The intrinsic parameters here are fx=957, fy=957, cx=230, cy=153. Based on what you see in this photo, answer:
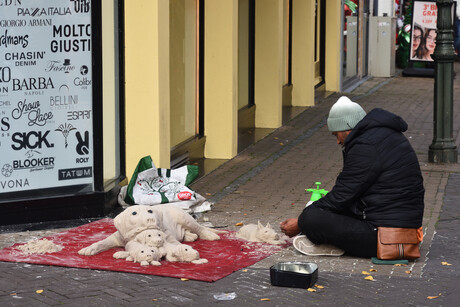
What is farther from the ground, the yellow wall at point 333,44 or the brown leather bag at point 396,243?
the yellow wall at point 333,44

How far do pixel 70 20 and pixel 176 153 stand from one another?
303 cm

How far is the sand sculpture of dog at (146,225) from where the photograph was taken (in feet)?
24.2

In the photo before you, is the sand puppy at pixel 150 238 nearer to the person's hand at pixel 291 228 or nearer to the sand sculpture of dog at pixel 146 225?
the sand sculpture of dog at pixel 146 225

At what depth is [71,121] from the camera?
8789 mm

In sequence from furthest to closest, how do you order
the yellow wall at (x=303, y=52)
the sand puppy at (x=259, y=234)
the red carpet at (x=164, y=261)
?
the yellow wall at (x=303, y=52)
the sand puppy at (x=259, y=234)
the red carpet at (x=164, y=261)

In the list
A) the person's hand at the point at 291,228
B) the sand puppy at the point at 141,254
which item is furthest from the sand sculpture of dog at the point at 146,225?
the person's hand at the point at 291,228

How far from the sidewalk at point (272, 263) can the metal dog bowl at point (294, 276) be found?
0.05 m

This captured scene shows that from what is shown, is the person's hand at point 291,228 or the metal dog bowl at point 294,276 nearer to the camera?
the metal dog bowl at point 294,276

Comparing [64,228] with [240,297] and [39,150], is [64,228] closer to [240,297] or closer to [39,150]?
[39,150]

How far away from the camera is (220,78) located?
12.2m

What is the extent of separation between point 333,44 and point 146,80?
35.4ft

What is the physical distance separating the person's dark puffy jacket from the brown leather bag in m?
0.05

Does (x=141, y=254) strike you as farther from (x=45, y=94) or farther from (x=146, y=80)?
(x=146, y=80)

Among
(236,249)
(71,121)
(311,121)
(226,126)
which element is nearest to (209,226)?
(236,249)
